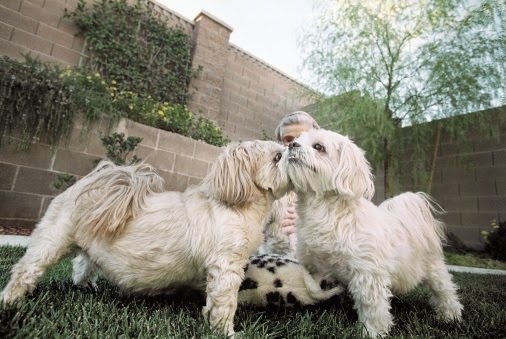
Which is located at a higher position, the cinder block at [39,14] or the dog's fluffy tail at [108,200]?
the cinder block at [39,14]

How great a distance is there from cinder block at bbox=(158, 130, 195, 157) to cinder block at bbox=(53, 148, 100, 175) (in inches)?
47.3

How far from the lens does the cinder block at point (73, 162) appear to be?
15.4 feet

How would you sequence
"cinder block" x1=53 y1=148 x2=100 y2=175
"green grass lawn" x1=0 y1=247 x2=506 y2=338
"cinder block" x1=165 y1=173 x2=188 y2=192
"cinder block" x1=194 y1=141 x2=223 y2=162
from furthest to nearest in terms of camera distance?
"cinder block" x1=194 y1=141 x2=223 y2=162 < "cinder block" x1=165 y1=173 x2=188 y2=192 < "cinder block" x1=53 y1=148 x2=100 y2=175 < "green grass lawn" x1=0 y1=247 x2=506 y2=338

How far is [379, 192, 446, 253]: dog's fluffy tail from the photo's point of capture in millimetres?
2062

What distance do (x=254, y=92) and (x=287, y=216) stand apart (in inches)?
308

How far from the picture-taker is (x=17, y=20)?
18.3 feet

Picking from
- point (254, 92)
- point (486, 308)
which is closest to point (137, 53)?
point (254, 92)

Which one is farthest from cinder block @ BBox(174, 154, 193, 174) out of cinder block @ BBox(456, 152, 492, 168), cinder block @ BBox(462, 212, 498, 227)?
cinder block @ BBox(462, 212, 498, 227)

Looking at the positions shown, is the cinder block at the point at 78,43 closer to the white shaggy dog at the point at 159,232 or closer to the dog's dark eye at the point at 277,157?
the white shaggy dog at the point at 159,232

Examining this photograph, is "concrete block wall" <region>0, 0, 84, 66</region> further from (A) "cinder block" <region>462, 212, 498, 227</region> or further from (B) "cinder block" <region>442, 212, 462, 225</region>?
(A) "cinder block" <region>462, 212, 498, 227</region>

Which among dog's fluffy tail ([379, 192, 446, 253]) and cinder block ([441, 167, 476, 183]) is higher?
cinder block ([441, 167, 476, 183])

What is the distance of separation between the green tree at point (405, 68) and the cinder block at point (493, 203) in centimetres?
133

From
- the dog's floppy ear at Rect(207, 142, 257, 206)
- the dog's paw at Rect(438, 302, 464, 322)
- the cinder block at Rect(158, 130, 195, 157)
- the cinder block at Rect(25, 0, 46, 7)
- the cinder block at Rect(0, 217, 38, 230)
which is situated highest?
the cinder block at Rect(25, 0, 46, 7)

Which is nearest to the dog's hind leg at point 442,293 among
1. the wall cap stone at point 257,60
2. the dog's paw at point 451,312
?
the dog's paw at point 451,312
